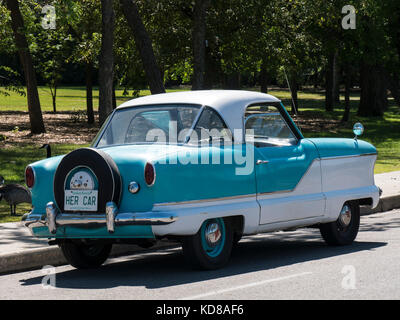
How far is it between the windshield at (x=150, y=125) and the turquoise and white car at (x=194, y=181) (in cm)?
1

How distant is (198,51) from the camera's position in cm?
1992

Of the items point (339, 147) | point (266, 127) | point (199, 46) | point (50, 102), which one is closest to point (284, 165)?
point (266, 127)

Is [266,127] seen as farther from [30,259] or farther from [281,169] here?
[30,259]

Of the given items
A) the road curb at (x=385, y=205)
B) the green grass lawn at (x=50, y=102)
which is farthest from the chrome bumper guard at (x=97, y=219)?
the green grass lawn at (x=50, y=102)

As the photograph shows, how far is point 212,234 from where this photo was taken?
844 cm

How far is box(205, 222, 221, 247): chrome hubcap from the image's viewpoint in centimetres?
840

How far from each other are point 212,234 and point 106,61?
25.8 feet

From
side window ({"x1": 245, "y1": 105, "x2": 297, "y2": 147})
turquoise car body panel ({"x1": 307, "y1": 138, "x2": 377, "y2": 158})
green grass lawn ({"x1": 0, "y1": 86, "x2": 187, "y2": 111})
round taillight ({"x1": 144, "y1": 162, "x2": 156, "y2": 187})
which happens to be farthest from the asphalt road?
green grass lawn ({"x1": 0, "y1": 86, "x2": 187, "y2": 111})

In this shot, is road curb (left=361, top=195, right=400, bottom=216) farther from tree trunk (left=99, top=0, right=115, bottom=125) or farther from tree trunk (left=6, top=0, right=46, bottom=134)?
tree trunk (left=6, top=0, right=46, bottom=134)

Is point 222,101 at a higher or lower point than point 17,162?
higher

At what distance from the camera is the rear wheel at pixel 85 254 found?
29.7ft
